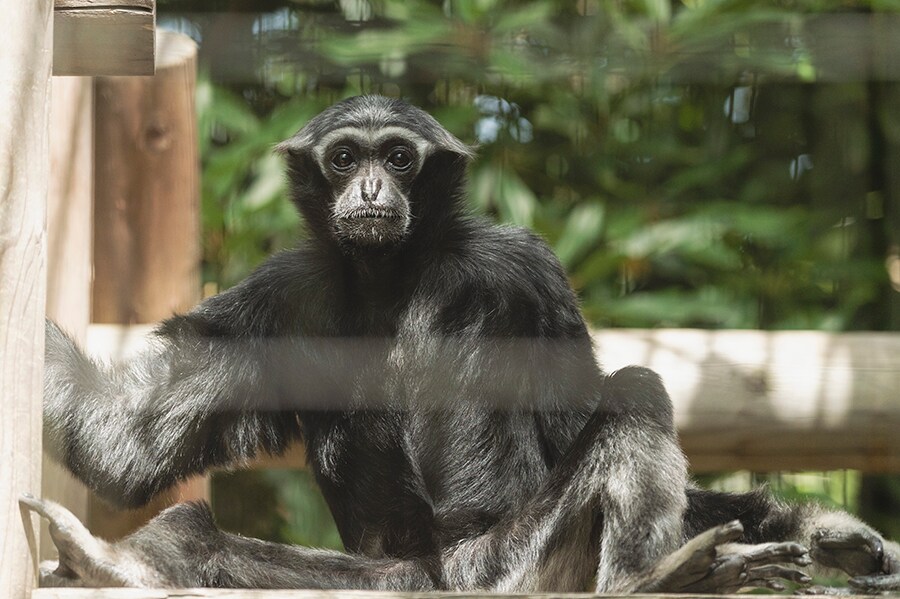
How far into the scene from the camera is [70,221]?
383 centimetres

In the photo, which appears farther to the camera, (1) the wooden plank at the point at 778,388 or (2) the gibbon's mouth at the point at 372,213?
(1) the wooden plank at the point at 778,388

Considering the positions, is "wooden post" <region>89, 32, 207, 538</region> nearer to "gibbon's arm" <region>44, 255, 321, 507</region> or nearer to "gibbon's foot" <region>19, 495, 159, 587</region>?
"gibbon's arm" <region>44, 255, 321, 507</region>

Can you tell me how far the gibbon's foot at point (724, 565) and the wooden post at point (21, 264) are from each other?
1.24 metres

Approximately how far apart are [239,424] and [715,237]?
2.75 meters

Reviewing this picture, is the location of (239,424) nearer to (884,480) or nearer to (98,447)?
(98,447)

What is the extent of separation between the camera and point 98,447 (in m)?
2.74

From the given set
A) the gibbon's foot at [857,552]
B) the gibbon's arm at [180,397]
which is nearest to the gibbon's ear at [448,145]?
the gibbon's arm at [180,397]

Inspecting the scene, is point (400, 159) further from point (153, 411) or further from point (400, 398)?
point (153, 411)

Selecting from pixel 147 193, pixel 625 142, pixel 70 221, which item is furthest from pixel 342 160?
pixel 625 142

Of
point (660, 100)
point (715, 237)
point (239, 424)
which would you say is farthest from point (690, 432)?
point (660, 100)

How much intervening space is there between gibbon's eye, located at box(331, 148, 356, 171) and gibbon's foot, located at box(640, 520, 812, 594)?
1313mm

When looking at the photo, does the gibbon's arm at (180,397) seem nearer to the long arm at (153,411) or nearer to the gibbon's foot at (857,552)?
the long arm at (153,411)

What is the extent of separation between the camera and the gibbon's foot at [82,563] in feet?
7.14

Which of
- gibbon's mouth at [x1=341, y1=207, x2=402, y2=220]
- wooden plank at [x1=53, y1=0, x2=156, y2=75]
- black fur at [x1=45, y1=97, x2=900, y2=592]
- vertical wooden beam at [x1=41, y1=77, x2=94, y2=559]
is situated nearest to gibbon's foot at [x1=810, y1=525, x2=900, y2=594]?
black fur at [x1=45, y1=97, x2=900, y2=592]
